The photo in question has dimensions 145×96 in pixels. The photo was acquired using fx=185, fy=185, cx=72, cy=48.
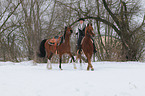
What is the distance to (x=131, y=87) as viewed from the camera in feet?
15.6

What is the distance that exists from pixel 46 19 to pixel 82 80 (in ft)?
41.9

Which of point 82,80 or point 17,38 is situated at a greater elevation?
point 17,38

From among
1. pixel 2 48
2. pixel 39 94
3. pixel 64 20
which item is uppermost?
pixel 64 20

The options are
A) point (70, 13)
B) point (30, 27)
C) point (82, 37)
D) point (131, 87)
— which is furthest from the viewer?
point (70, 13)

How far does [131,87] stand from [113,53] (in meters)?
9.22

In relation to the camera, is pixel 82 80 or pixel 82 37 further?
pixel 82 37

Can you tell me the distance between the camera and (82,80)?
5.19m

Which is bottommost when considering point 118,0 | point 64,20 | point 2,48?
point 2,48

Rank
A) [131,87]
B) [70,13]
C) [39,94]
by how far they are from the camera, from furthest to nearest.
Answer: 1. [70,13]
2. [131,87]
3. [39,94]

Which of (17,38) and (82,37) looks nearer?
(82,37)

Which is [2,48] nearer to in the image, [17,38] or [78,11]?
[17,38]

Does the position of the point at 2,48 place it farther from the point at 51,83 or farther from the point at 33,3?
the point at 51,83

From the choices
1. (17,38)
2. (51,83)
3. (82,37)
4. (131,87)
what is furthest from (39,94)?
(17,38)

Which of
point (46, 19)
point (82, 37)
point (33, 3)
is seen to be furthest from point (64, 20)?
point (82, 37)
